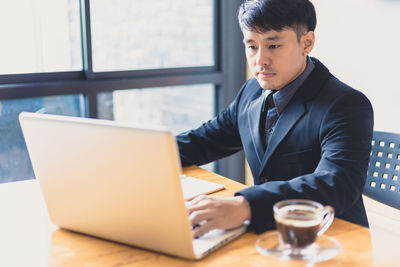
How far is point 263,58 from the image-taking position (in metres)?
1.51

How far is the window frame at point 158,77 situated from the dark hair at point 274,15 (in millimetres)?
1273

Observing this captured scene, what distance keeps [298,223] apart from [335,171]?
14.4 inches

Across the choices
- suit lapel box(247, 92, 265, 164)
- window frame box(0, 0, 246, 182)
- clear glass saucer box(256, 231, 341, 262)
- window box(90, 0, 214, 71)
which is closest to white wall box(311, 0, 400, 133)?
window frame box(0, 0, 246, 182)

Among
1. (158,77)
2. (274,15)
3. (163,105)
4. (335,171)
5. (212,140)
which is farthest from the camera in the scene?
(163,105)

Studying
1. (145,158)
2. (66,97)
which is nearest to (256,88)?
(145,158)

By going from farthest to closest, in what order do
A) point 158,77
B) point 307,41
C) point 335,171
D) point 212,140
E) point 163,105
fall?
point 163,105 → point 158,77 → point 212,140 → point 307,41 → point 335,171

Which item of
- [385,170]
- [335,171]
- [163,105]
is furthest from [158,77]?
[335,171]

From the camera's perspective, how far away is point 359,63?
7.89 ft

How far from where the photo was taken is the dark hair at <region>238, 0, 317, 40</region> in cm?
146

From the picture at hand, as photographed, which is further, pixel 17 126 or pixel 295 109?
pixel 17 126

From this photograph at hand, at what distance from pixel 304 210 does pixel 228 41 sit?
2234 millimetres

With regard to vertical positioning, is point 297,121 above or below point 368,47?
below

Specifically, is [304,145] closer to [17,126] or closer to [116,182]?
[116,182]

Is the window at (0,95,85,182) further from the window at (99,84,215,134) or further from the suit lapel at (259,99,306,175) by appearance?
the suit lapel at (259,99,306,175)
